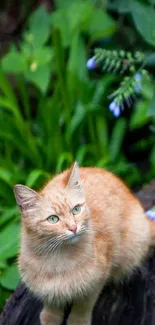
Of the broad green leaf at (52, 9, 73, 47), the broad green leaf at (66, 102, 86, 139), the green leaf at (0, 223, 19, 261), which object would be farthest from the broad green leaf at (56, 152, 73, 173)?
the broad green leaf at (52, 9, 73, 47)

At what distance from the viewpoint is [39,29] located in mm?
4445

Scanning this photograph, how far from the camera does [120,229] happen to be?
265 cm

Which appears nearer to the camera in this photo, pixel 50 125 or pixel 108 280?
pixel 108 280

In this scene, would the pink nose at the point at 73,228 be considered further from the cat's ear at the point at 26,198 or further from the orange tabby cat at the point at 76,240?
the cat's ear at the point at 26,198

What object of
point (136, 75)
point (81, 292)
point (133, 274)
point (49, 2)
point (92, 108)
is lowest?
point (81, 292)

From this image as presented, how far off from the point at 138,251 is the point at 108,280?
157mm

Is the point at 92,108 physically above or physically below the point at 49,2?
below

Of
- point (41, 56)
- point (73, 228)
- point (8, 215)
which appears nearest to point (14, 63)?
point (41, 56)

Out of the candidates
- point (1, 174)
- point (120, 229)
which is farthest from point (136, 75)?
point (1, 174)

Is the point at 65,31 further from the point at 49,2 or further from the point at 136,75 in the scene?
the point at 136,75

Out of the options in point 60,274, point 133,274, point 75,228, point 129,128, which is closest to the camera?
point 75,228

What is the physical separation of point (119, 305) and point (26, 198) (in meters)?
0.68

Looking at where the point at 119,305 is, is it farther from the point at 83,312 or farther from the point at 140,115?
the point at 140,115

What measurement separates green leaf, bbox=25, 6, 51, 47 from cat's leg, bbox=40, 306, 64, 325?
209cm
